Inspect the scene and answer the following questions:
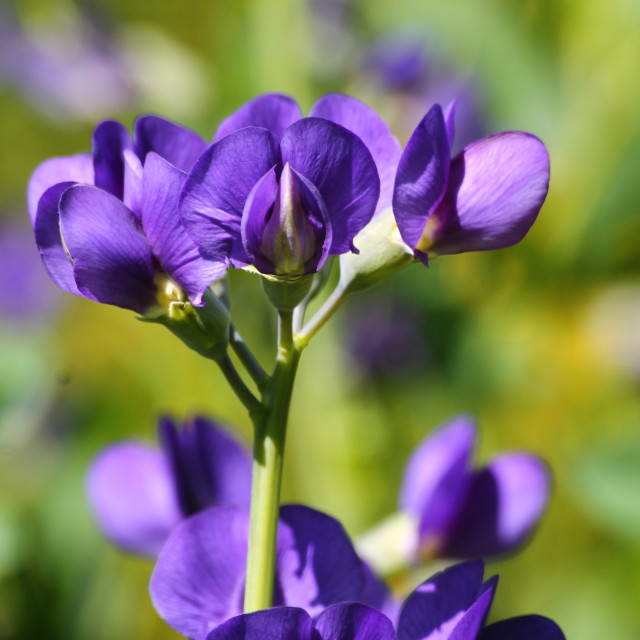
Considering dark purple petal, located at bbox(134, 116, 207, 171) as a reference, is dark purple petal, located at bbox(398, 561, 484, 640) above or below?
below

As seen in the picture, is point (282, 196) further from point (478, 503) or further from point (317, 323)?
point (478, 503)

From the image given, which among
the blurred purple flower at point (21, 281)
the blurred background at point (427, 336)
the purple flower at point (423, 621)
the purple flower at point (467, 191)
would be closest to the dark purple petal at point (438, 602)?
the purple flower at point (423, 621)

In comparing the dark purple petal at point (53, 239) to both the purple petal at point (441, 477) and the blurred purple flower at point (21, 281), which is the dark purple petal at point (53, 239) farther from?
the blurred purple flower at point (21, 281)

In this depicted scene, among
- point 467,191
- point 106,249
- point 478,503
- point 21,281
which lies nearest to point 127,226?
point 106,249

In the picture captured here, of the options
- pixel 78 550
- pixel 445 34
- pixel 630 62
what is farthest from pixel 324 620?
pixel 445 34

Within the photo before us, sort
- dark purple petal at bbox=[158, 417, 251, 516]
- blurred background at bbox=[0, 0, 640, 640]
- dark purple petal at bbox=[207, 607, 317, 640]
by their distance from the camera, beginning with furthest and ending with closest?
1. blurred background at bbox=[0, 0, 640, 640]
2. dark purple petal at bbox=[158, 417, 251, 516]
3. dark purple petal at bbox=[207, 607, 317, 640]

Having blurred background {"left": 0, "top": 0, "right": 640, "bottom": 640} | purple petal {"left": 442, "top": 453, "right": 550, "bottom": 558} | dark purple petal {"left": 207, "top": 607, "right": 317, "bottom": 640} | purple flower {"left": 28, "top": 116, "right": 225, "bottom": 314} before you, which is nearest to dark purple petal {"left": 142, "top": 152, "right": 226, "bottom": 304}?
purple flower {"left": 28, "top": 116, "right": 225, "bottom": 314}

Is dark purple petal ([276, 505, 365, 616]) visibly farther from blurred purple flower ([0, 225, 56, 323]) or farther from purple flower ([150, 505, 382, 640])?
blurred purple flower ([0, 225, 56, 323])
